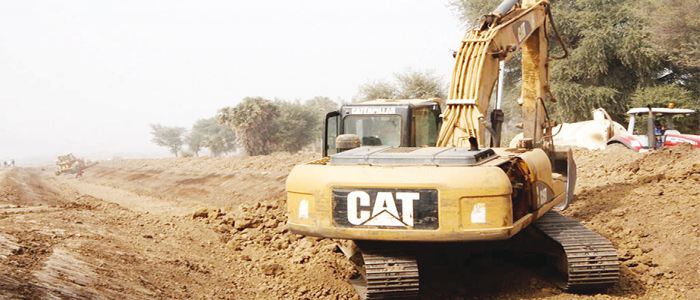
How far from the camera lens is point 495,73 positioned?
7270 mm

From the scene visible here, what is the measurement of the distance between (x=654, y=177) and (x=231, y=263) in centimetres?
655

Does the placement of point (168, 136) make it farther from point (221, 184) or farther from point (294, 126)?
point (221, 184)

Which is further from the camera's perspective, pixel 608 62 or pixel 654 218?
pixel 608 62

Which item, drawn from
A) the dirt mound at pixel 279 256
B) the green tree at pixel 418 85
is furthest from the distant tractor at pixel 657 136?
the green tree at pixel 418 85

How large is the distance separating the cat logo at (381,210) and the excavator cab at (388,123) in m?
3.09

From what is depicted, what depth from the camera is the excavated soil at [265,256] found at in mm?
5371

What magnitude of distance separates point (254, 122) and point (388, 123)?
39354 mm

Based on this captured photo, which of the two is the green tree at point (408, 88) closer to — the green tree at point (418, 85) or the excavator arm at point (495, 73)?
the green tree at point (418, 85)

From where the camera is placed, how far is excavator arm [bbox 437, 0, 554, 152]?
6.88 metres

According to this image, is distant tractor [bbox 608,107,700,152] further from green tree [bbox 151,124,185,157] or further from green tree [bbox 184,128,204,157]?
green tree [bbox 151,124,185,157]

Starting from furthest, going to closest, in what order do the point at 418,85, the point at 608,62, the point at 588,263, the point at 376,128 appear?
the point at 418,85 < the point at 608,62 < the point at 376,128 < the point at 588,263

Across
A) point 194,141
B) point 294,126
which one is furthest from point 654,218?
point 194,141

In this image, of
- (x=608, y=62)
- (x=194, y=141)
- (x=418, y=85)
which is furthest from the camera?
(x=194, y=141)

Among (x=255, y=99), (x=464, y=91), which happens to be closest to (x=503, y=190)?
(x=464, y=91)
